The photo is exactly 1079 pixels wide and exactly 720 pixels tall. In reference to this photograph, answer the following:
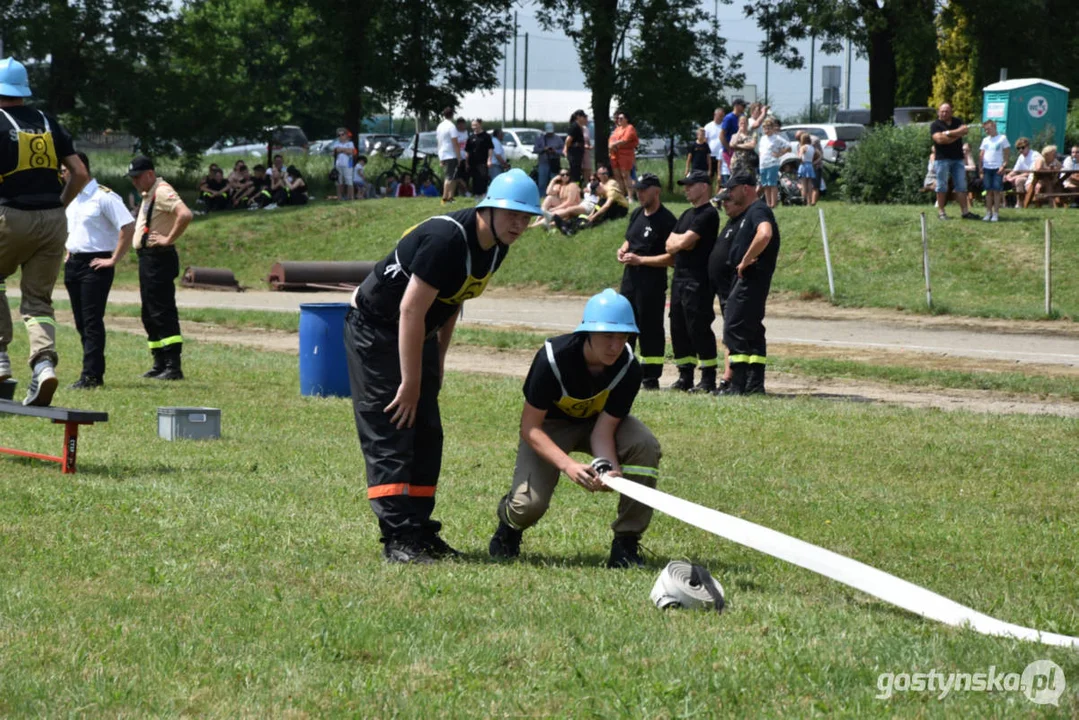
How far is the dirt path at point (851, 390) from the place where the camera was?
44.2ft

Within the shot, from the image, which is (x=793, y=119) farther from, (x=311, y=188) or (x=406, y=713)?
(x=406, y=713)

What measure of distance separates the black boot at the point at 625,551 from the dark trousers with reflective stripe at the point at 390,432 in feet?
2.94

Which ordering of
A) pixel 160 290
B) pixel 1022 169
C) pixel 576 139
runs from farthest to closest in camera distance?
1. pixel 576 139
2. pixel 1022 169
3. pixel 160 290

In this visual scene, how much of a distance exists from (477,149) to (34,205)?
2458 cm

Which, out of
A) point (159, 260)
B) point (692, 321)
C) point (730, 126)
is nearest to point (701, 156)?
point (730, 126)

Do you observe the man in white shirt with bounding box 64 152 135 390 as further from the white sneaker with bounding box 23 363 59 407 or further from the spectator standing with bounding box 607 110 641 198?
the spectator standing with bounding box 607 110 641 198

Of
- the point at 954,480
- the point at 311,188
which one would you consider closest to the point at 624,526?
the point at 954,480

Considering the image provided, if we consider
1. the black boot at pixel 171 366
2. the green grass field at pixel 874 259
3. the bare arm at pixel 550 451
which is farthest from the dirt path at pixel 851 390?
the bare arm at pixel 550 451

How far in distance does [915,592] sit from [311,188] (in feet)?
127

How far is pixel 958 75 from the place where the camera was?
5072 cm

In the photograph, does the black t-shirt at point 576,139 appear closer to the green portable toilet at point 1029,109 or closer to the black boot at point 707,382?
the green portable toilet at point 1029,109

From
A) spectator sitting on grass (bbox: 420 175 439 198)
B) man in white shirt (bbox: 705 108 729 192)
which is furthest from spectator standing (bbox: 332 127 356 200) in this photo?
man in white shirt (bbox: 705 108 729 192)

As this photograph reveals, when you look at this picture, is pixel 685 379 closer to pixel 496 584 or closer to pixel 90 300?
pixel 90 300

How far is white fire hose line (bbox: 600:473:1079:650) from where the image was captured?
5415 mm
